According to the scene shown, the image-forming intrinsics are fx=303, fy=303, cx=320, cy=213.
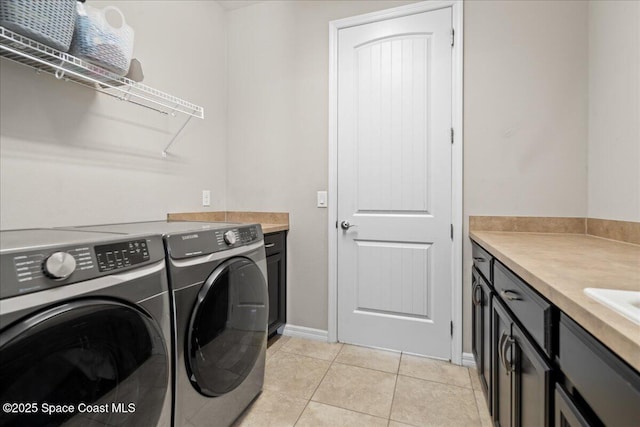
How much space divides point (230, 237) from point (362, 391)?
115cm

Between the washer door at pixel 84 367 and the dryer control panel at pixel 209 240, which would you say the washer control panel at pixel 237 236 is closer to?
the dryer control panel at pixel 209 240

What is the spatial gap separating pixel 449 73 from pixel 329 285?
66.7 inches

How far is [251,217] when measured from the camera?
101 inches

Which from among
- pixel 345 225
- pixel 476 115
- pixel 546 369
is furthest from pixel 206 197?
pixel 546 369

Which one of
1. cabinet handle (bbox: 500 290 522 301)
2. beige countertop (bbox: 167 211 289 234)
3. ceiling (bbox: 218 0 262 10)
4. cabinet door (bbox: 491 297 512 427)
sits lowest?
cabinet door (bbox: 491 297 512 427)

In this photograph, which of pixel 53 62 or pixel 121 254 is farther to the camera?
pixel 53 62

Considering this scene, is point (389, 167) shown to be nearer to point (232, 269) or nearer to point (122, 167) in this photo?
point (232, 269)

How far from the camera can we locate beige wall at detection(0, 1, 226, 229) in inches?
52.0

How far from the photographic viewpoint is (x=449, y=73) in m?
2.00

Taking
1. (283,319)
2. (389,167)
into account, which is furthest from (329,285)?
(389,167)

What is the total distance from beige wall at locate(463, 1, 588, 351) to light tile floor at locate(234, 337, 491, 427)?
0.40 m

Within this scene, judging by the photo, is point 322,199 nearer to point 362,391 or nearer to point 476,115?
point 476,115

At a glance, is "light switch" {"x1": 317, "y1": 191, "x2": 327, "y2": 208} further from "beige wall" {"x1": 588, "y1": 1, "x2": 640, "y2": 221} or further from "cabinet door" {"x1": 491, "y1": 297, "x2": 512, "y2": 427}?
"beige wall" {"x1": 588, "y1": 1, "x2": 640, "y2": 221}

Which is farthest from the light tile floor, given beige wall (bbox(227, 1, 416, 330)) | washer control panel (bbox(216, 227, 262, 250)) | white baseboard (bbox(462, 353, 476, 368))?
washer control panel (bbox(216, 227, 262, 250))
